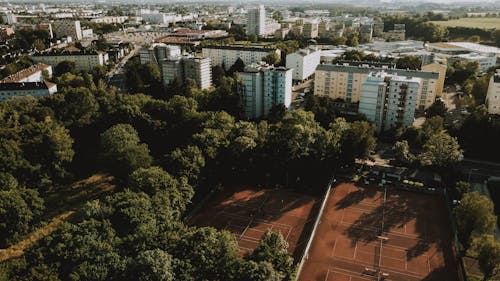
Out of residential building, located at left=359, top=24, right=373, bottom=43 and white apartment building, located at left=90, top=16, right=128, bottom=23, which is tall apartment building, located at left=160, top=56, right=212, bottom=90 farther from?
white apartment building, located at left=90, top=16, right=128, bottom=23

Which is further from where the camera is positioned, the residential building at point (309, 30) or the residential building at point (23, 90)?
the residential building at point (309, 30)

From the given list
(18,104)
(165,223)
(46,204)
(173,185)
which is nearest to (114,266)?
(165,223)

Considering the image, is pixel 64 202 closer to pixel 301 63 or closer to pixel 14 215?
pixel 14 215

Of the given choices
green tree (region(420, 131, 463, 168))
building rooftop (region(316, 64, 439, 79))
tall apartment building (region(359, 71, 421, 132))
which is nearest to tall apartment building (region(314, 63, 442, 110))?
building rooftop (region(316, 64, 439, 79))

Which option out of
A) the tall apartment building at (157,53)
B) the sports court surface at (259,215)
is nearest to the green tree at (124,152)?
the sports court surface at (259,215)

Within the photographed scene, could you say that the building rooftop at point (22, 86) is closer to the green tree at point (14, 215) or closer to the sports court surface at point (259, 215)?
the green tree at point (14, 215)

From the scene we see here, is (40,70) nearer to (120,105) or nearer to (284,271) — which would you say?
(120,105)
